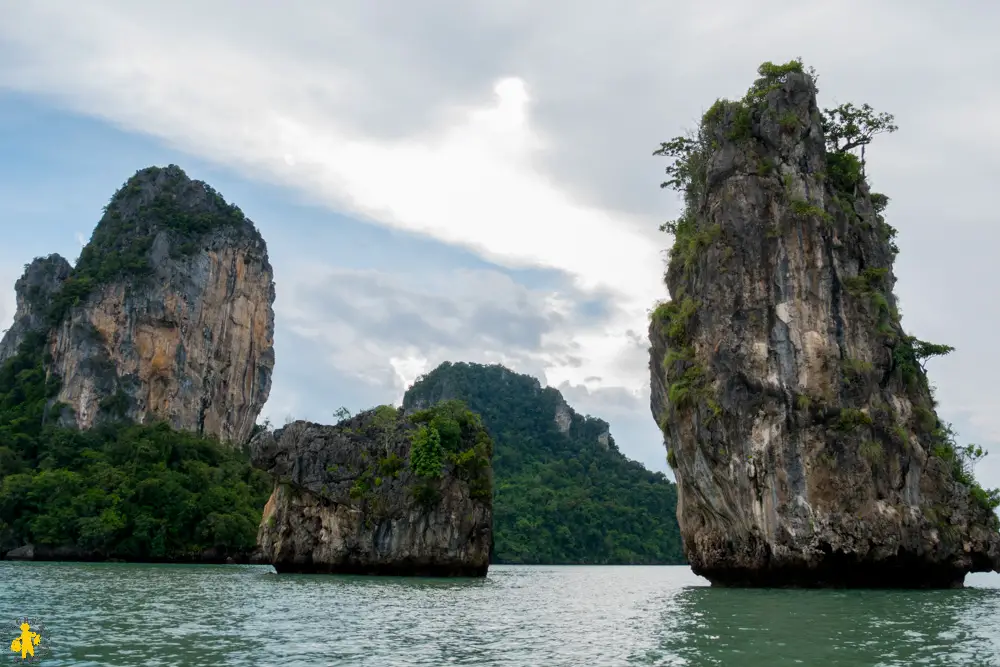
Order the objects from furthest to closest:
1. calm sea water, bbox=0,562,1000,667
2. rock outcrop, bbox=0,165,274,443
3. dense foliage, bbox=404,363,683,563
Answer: dense foliage, bbox=404,363,683,563
rock outcrop, bbox=0,165,274,443
calm sea water, bbox=0,562,1000,667

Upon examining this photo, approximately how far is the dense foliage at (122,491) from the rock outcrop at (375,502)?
56.4 ft

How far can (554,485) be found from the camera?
96.2 m

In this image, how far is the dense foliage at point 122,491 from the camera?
5303 centimetres

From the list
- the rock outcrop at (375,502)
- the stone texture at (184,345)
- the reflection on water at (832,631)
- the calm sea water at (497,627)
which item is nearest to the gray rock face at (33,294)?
the stone texture at (184,345)

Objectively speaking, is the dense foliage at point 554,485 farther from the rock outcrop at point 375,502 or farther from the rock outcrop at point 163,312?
the rock outcrop at point 375,502

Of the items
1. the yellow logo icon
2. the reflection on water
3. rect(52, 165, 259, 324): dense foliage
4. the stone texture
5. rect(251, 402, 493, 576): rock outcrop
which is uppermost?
rect(52, 165, 259, 324): dense foliage

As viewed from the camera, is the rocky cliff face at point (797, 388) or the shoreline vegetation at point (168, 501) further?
the shoreline vegetation at point (168, 501)

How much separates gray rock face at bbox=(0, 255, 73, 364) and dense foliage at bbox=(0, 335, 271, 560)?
452 inches

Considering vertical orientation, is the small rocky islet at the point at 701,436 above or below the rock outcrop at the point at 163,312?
below

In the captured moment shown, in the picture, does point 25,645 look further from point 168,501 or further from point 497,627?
point 168,501

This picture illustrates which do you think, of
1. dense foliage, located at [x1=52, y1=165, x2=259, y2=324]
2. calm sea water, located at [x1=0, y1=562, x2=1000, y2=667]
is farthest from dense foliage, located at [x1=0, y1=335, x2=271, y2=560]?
calm sea water, located at [x1=0, y1=562, x2=1000, y2=667]

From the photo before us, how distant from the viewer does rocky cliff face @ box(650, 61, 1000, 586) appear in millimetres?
27156

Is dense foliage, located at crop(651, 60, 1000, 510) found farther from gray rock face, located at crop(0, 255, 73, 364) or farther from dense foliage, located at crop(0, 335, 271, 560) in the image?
gray rock face, located at crop(0, 255, 73, 364)

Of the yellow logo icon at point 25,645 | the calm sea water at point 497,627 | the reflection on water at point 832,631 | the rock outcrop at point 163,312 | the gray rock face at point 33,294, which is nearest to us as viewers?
the yellow logo icon at point 25,645
